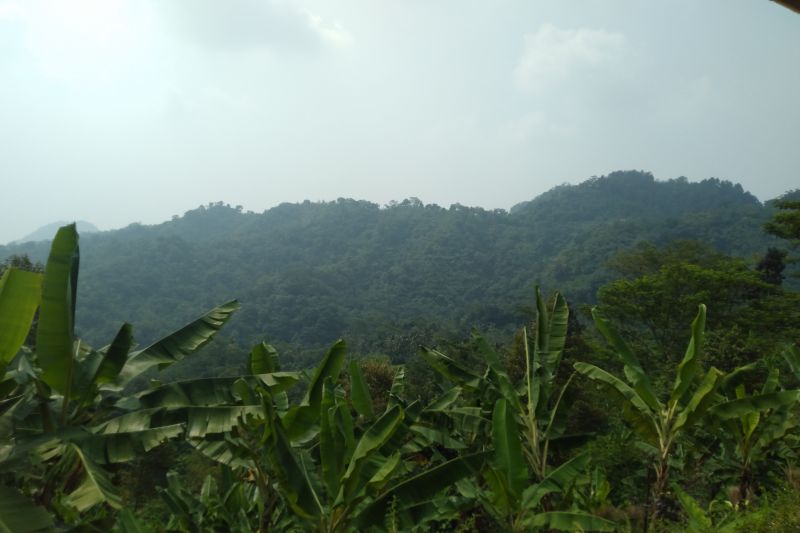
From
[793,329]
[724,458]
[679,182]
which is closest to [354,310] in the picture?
[793,329]

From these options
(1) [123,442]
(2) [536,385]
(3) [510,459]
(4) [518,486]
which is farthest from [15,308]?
(2) [536,385]

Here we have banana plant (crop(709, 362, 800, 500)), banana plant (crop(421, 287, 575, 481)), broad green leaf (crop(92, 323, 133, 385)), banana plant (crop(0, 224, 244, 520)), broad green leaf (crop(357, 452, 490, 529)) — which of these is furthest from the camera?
banana plant (crop(709, 362, 800, 500))

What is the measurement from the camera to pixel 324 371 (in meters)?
6.55

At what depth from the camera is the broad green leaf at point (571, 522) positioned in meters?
5.83

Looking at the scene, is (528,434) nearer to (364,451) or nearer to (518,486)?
(518,486)

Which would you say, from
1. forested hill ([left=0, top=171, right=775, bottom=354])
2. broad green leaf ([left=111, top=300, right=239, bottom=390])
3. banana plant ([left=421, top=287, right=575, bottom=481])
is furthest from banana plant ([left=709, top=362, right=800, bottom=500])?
forested hill ([left=0, top=171, right=775, bottom=354])

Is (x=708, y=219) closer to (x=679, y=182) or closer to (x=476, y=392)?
(x=679, y=182)

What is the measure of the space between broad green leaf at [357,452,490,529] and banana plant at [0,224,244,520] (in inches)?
81.3

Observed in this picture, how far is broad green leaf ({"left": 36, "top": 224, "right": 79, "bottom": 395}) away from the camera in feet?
15.5

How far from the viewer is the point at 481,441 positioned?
9141mm

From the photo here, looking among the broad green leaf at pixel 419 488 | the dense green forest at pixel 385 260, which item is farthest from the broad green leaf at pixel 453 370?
the dense green forest at pixel 385 260

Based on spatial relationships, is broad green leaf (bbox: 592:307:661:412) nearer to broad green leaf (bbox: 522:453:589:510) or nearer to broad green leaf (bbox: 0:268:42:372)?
broad green leaf (bbox: 522:453:589:510)

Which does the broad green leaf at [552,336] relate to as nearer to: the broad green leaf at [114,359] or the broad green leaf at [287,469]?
the broad green leaf at [287,469]

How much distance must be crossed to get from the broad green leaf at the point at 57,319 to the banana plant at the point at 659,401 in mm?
6646
